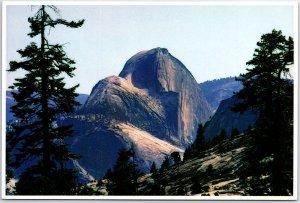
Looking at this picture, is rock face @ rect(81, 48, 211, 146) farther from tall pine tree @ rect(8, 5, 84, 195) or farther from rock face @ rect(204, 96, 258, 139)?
tall pine tree @ rect(8, 5, 84, 195)

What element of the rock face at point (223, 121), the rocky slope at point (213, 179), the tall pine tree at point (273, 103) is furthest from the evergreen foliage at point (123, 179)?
the rock face at point (223, 121)

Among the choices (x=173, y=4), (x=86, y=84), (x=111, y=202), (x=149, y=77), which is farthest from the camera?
(x=149, y=77)

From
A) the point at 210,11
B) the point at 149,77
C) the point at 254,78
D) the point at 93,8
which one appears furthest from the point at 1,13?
the point at 149,77

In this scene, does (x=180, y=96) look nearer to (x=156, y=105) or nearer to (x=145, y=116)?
(x=145, y=116)

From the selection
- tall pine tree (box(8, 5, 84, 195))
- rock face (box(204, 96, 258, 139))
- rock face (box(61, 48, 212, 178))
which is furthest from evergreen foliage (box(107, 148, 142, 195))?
rock face (box(204, 96, 258, 139))

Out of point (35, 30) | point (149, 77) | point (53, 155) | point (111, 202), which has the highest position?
point (149, 77)

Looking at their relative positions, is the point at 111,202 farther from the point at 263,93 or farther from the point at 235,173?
the point at 235,173

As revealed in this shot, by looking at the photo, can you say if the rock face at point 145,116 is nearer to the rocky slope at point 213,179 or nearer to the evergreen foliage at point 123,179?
the rocky slope at point 213,179
